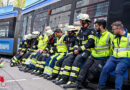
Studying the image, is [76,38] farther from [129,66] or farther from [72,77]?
[129,66]

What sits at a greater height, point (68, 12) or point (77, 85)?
point (68, 12)

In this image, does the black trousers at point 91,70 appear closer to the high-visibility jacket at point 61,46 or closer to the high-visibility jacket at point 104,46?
the high-visibility jacket at point 104,46

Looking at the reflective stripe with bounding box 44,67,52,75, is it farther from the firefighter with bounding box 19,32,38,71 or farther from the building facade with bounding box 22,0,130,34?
the firefighter with bounding box 19,32,38,71

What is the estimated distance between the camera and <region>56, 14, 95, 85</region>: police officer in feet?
15.8

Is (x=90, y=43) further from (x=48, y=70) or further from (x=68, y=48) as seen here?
(x=48, y=70)

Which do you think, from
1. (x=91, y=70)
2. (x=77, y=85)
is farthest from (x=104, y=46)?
(x=77, y=85)

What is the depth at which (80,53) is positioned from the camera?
199 inches

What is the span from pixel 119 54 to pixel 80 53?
4.13 feet

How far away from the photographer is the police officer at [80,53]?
4.80m

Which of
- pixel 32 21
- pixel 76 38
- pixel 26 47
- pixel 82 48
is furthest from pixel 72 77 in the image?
pixel 32 21

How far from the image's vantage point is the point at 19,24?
12.2 meters

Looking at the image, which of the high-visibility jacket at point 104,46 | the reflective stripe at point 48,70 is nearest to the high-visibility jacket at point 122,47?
the high-visibility jacket at point 104,46

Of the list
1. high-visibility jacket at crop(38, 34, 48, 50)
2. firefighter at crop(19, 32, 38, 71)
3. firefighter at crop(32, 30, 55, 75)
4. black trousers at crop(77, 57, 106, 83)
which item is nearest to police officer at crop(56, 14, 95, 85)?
black trousers at crop(77, 57, 106, 83)

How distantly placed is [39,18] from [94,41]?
528cm
